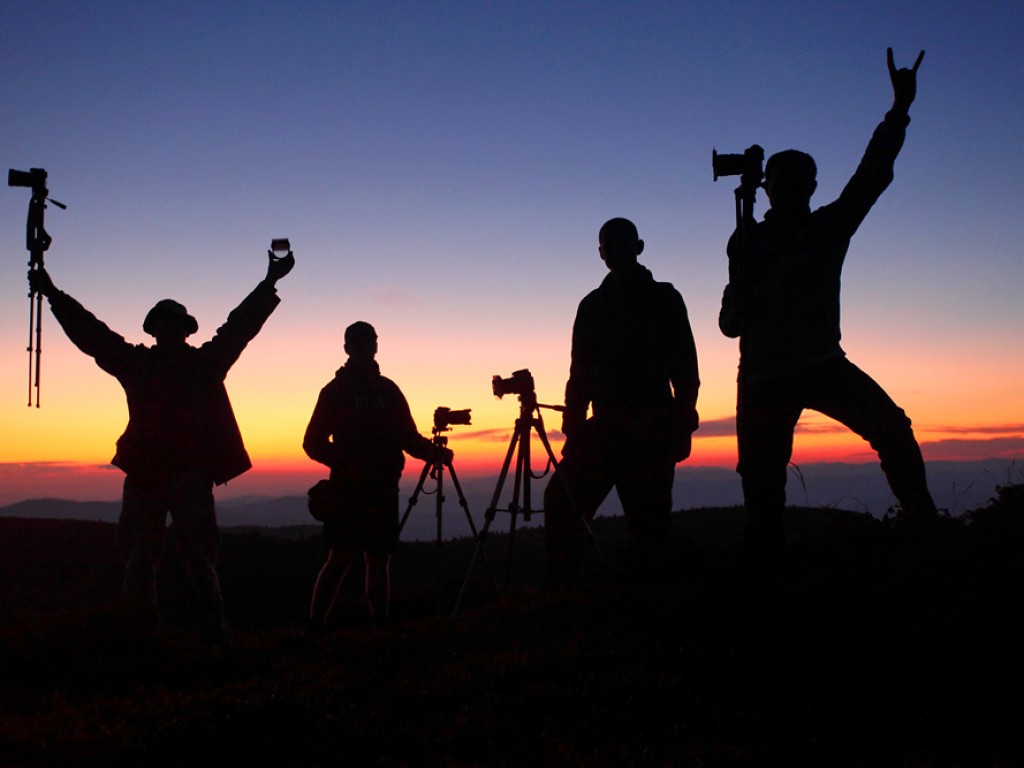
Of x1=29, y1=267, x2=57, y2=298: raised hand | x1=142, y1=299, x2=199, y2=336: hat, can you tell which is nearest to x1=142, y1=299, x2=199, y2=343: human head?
x1=142, y1=299, x2=199, y2=336: hat

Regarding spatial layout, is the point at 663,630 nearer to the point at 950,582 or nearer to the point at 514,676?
the point at 514,676

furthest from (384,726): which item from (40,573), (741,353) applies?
(40,573)

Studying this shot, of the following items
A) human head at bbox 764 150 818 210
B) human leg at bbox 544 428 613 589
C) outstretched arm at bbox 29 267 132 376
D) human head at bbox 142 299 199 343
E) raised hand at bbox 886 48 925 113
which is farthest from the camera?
human leg at bbox 544 428 613 589

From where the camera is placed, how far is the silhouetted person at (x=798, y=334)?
6152 millimetres

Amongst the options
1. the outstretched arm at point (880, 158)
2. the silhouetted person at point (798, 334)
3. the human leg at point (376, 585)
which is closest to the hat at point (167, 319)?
the human leg at point (376, 585)

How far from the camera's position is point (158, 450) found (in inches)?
279

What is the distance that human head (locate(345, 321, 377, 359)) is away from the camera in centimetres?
827

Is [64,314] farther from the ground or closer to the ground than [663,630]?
farther from the ground

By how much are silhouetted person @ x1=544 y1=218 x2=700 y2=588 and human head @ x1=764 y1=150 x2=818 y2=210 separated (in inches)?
54.4

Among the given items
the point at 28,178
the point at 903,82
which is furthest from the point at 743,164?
the point at 28,178

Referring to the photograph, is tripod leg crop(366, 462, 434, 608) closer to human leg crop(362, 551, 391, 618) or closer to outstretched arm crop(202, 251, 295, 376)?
human leg crop(362, 551, 391, 618)

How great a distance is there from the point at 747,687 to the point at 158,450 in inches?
183

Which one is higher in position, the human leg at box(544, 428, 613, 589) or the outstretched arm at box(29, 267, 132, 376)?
the outstretched arm at box(29, 267, 132, 376)

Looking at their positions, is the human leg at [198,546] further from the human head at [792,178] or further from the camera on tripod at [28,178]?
the human head at [792,178]
